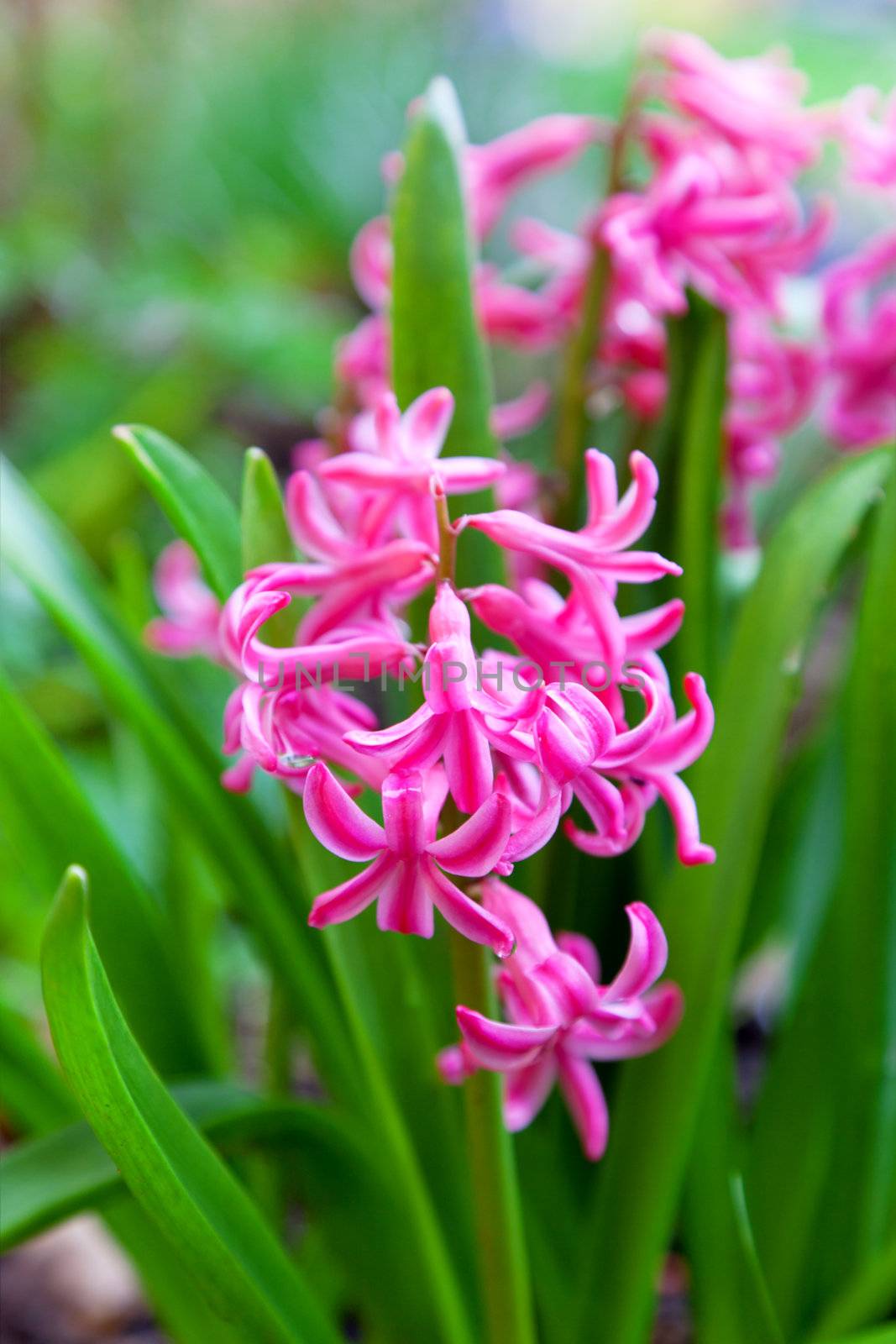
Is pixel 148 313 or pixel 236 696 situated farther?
pixel 148 313

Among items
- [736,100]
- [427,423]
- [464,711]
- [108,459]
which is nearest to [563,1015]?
[464,711]

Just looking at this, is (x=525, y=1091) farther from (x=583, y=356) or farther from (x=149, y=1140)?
(x=583, y=356)

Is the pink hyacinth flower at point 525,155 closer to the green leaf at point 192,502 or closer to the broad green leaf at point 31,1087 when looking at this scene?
the green leaf at point 192,502

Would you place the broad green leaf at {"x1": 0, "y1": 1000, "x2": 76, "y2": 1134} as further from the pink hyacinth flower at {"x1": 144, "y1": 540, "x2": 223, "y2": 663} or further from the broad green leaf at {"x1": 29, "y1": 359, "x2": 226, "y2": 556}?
the broad green leaf at {"x1": 29, "y1": 359, "x2": 226, "y2": 556}

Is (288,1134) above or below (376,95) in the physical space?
below

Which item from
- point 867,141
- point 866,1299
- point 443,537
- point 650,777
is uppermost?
point 867,141

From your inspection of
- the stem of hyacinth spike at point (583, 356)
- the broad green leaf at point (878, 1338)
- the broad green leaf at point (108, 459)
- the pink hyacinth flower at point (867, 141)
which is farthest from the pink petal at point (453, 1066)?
the broad green leaf at point (108, 459)

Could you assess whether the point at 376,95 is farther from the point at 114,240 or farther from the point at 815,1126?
the point at 815,1126

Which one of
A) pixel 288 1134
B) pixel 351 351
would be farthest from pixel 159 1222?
pixel 351 351
